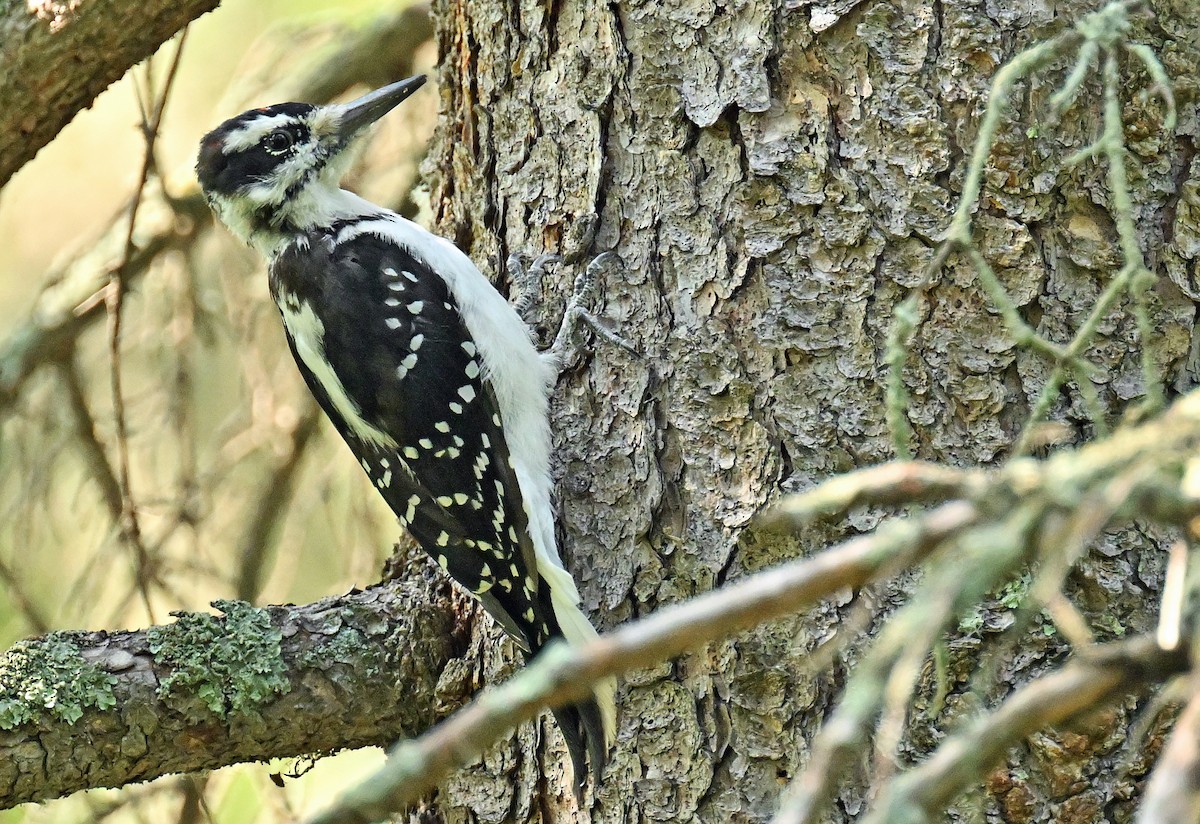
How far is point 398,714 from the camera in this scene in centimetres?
273

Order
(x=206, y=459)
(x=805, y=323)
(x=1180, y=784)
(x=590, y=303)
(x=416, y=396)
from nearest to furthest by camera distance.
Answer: (x=1180, y=784), (x=805, y=323), (x=590, y=303), (x=416, y=396), (x=206, y=459)

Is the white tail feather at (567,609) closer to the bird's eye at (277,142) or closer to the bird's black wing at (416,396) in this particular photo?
the bird's black wing at (416,396)

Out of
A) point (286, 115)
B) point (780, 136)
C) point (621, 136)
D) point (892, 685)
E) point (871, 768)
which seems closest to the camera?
point (892, 685)

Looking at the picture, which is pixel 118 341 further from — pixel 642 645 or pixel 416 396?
pixel 642 645

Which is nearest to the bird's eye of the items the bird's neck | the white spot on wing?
the bird's neck

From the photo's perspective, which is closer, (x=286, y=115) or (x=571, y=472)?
(x=571, y=472)

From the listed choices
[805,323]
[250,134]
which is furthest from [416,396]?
[805,323]

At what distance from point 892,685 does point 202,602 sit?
3.14m

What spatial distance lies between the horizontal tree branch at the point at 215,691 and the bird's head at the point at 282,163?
1.12 m

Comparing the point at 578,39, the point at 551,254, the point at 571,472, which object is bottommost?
the point at 571,472

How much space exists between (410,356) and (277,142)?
775 mm

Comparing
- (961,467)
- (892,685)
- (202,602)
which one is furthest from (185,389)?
(892,685)

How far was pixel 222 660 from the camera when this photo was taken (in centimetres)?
254

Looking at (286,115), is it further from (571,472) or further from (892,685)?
(892,685)
